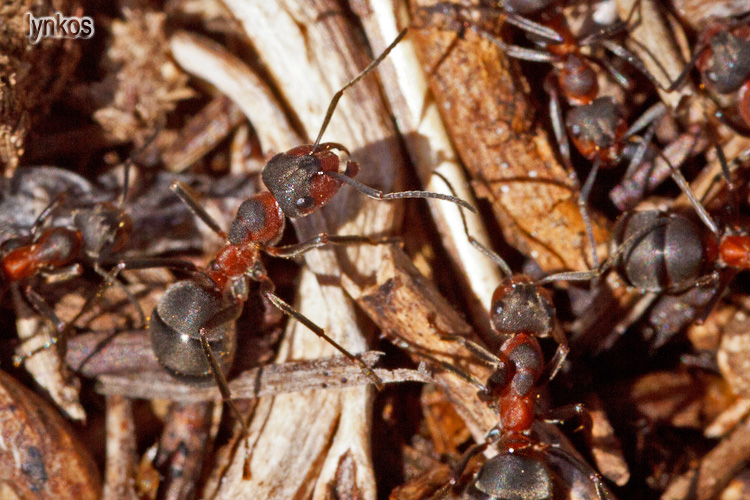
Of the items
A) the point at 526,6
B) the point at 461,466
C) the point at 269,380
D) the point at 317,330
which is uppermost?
the point at 526,6

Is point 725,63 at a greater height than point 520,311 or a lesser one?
greater

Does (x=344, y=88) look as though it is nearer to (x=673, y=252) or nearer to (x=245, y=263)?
(x=245, y=263)

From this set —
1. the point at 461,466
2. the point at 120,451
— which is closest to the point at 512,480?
the point at 461,466

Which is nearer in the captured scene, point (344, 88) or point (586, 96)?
point (344, 88)

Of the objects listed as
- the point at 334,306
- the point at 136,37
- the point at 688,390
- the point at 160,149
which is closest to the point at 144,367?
the point at 334,306

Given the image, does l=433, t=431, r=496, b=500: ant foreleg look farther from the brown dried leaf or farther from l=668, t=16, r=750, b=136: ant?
l=668, t=16, r=750, b=136: ant

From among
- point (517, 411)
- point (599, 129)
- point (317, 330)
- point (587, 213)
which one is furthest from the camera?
point (599, 129)

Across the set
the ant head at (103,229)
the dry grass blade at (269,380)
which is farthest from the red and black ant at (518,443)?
the ant head at (103,229)

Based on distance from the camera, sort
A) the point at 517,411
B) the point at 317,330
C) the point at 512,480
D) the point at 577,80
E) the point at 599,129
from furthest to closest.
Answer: the point at 577,80 → the point at 599,129 → the point at 517,411 → the point at 317,330 → the point at 512,480
